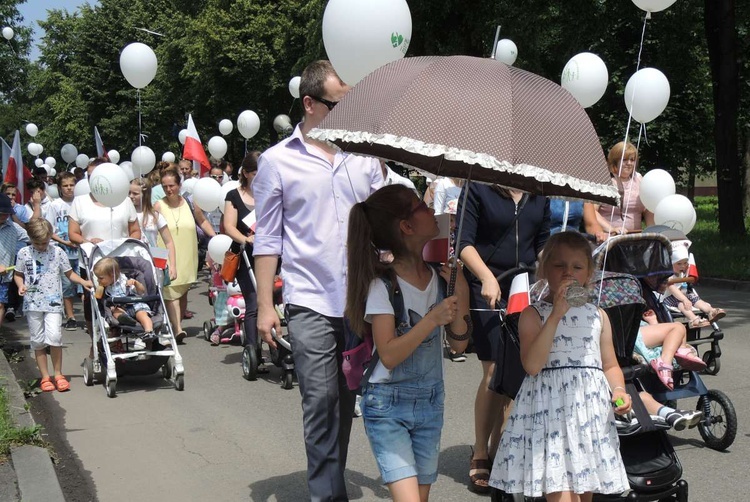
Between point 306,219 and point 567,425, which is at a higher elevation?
point 306,219

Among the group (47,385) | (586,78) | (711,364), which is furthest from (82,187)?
(711,364)

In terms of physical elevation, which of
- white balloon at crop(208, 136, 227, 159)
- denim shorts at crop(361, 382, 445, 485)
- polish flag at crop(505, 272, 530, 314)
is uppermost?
white balloon at crop(208, 136, 227, 159)

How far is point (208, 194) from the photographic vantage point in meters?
13.4

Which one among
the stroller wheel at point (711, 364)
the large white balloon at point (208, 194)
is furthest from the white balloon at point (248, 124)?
the stroller wheel at point (711, 364)

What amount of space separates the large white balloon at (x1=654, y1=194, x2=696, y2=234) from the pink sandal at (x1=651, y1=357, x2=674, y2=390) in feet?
11.1

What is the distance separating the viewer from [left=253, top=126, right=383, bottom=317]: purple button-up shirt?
4.49 metres

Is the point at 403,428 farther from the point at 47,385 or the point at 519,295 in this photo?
the point at 47,385

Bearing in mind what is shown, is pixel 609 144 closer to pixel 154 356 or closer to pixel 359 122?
pixel 154 356

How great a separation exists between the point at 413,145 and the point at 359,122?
288mm

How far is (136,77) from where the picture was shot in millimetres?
13273

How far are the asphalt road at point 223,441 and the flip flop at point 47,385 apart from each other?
0.51 feet

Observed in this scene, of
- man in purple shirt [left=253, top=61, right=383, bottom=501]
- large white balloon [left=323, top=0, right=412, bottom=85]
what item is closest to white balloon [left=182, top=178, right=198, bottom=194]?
large white balloon [left=323, top=0, right=412, bottom=85]

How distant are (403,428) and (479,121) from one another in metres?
1.28

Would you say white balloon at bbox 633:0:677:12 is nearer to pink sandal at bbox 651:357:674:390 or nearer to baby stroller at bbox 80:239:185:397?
pink sandal at bbox 651:357:674:390
